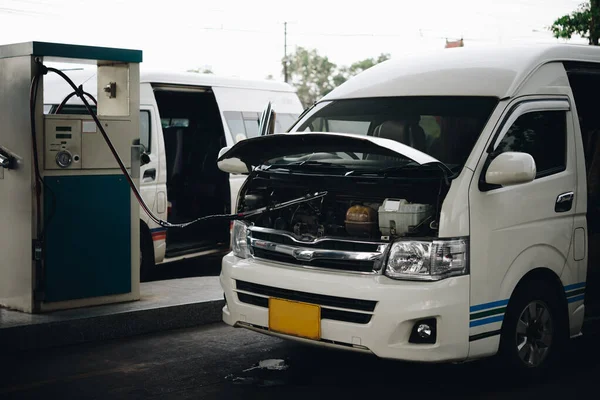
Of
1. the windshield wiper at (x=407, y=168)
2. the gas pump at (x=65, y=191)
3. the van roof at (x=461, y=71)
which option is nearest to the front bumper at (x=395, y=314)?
the windshield wiper at (x=407, y=168)

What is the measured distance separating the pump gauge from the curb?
125cm

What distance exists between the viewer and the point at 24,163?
688cm

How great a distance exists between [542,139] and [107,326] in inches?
140

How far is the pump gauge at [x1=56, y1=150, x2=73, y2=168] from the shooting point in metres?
6.95

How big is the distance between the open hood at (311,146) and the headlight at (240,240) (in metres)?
0.47

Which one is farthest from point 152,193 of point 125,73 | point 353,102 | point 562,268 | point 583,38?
point 583,38

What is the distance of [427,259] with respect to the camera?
501cm

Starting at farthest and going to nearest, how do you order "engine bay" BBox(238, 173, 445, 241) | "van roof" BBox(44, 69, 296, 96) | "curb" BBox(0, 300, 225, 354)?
"van roof" BBox(44, 69, 296, 96)
"curb" BBox(0, 300, 225, 354)
"engine bay" BBox(238, 173, 445, 241)

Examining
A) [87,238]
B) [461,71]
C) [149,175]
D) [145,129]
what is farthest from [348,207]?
[145,129]

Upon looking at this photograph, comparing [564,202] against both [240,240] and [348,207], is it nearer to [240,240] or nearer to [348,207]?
[348,207]

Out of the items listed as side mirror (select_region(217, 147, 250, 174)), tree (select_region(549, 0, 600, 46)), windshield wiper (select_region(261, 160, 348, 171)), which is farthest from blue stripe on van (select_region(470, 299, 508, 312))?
tree (select_region(549, 0, 600, 46))

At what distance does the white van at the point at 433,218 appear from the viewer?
198 inches

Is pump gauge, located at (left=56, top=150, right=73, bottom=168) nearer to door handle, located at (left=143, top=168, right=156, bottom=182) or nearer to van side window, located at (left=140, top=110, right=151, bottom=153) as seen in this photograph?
door handle, located at (left=143, top=168, right=156, bottom=182)

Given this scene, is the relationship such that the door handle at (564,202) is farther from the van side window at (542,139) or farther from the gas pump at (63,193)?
the gas pump at (63,193)
